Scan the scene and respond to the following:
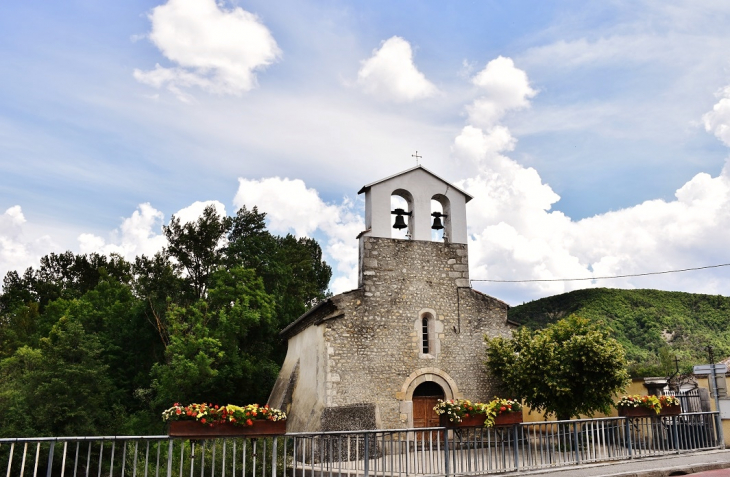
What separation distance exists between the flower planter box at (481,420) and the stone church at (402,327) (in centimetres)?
628

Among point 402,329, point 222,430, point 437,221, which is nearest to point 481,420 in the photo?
point 222,430

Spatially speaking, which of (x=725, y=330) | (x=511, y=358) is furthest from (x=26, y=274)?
(x=725, y=330)

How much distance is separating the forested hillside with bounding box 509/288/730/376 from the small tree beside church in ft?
69.8

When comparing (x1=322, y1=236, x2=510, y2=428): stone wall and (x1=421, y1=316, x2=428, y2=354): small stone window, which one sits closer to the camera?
(x1=322, y1=236, x2=510, y2=428): stone wall

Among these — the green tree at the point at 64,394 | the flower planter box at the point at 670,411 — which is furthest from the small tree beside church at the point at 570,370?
the green tree at the point at 64,394

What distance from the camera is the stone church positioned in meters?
17.2

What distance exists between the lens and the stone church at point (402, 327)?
17.2m

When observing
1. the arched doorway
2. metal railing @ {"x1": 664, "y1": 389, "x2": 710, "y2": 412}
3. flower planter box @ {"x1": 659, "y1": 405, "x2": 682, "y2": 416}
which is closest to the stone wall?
the arched doorway

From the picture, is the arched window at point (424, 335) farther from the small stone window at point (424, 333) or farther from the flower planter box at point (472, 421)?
the flower planter box at point (472, 421)

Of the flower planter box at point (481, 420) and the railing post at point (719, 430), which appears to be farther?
the railing post at point (719, 430)

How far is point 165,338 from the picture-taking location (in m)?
30.3

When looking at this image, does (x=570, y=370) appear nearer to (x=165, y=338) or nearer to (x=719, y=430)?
(x=719, y=430)

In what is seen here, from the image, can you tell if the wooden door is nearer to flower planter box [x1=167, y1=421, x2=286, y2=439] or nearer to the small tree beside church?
the small tree beside church

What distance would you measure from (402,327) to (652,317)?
102ft
